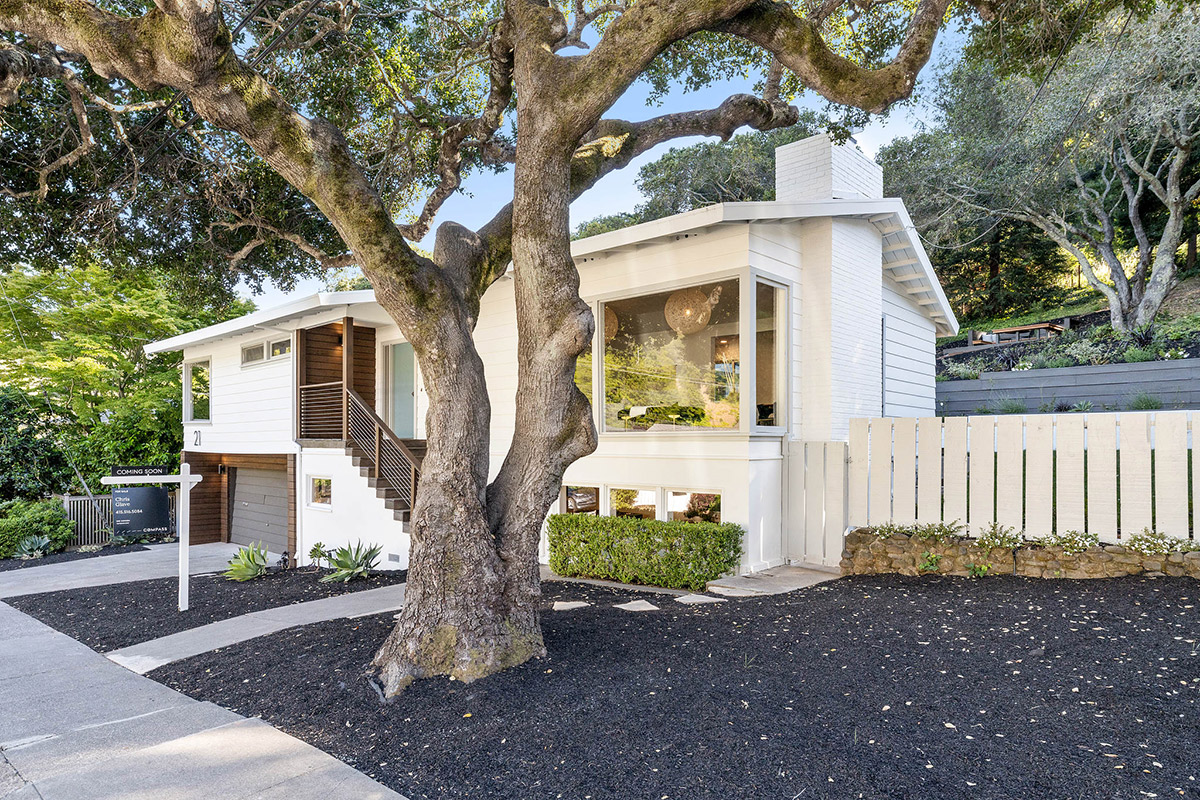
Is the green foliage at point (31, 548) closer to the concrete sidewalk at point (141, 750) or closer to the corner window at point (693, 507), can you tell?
the concrete sidewalk at point (141, 750)

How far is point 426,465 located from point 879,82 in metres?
4.85

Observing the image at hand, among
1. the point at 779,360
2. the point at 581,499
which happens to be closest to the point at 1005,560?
the point at 779,360

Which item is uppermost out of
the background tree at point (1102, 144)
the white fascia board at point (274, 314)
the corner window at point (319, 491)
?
the background tree at point (1102, 144)

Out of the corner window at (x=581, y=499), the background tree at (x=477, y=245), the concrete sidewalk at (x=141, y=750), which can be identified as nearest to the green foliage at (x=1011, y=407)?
the corner window at (x=581, y=499)

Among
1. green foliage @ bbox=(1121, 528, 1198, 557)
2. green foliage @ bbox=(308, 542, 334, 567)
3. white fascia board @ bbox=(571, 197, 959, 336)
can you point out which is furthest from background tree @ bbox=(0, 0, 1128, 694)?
green foliage @ bbox=(308, 542, 334, 567)

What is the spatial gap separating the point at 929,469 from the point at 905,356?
15.2ft

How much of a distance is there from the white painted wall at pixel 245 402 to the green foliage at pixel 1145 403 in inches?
573

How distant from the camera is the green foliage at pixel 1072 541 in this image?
6.15 metres

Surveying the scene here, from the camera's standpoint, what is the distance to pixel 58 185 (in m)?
8.95

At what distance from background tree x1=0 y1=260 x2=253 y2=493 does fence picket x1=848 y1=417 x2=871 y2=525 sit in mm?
15168

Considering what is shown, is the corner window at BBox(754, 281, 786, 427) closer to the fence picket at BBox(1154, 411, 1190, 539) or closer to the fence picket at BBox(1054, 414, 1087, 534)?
the fence picket at BBox(1054, 414, 1087, 534)

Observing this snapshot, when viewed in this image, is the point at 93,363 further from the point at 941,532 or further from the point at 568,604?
the point at 941,532

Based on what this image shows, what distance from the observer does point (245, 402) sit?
13.6m

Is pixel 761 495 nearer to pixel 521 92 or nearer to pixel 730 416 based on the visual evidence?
pixel 730 416
